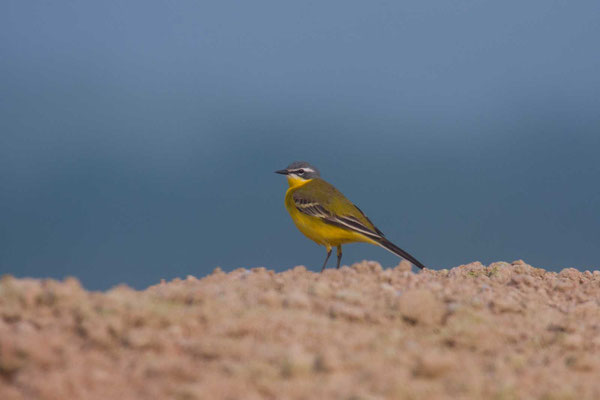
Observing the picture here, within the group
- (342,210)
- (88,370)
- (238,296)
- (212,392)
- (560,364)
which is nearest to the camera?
(212,392)

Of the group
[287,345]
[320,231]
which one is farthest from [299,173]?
[287,345]

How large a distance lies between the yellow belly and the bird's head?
0.80m

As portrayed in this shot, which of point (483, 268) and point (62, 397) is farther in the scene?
point (483, 268)

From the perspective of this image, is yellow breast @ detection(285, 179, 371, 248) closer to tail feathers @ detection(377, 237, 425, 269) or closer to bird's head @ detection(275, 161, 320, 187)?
tail feathers @ detection(377, 237, 425, 269)

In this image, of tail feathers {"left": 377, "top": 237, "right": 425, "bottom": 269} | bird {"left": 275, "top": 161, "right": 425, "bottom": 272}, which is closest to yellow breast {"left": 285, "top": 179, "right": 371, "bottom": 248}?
bird {"left": 275, "top": 161, "right": 425, "bottom": 272}

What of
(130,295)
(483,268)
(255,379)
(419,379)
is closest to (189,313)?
(130,295)

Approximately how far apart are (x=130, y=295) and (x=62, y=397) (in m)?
1.19

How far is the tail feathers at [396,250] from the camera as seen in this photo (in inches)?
289

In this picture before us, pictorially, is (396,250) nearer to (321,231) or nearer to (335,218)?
(335,218)

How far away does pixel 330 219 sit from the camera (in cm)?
785

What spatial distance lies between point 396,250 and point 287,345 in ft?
12.8

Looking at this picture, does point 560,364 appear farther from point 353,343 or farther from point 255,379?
point 255,379

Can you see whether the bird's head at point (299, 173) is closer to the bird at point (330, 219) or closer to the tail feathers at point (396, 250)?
the bird at point (330, 219)

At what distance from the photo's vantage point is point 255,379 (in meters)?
3.39
